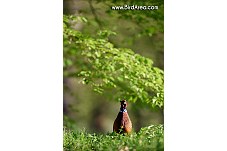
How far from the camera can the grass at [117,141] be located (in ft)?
11.8

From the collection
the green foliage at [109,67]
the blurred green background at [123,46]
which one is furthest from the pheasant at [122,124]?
the green foliage at [109,67]

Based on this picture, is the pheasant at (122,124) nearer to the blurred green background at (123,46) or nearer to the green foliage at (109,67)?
the blurred green background at (123,46)

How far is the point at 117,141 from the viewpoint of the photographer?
3.62 meters

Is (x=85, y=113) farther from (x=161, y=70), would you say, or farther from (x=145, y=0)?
(x=145, y=0)

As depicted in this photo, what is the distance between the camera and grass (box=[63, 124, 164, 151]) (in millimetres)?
3598

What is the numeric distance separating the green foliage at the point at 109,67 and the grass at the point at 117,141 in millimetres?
267

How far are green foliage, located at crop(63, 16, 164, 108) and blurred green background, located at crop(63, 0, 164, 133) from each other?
69 mm

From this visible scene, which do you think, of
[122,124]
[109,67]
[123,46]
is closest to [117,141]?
[122,124]

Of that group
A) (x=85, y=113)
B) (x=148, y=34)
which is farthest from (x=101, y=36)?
(x=85, y=113)

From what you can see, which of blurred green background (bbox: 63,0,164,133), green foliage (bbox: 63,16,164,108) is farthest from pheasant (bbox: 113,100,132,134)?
green foliage (bbox: 63,16,164,108)

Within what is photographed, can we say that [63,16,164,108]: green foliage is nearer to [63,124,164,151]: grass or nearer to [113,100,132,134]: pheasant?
[113,100,132,134]: pheasant

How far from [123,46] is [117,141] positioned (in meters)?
0.76

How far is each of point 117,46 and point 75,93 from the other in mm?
514

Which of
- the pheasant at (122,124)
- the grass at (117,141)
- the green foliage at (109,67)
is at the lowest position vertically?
the grass at (117,141)
